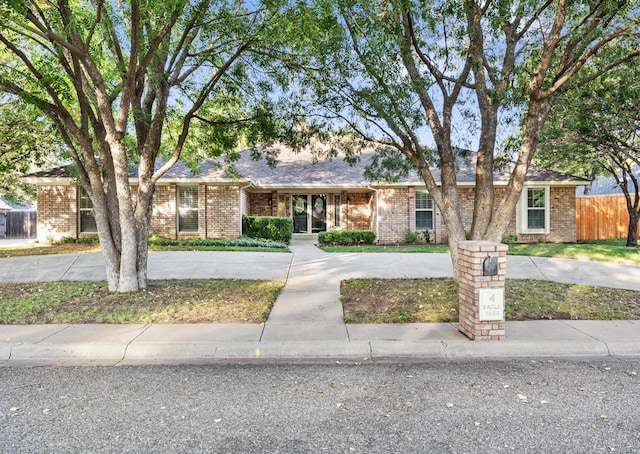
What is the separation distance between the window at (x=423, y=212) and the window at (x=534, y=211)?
12.5ft

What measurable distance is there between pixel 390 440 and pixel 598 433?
5.13ft

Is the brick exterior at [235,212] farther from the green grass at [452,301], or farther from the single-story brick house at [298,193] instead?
the green grass at [452,301]

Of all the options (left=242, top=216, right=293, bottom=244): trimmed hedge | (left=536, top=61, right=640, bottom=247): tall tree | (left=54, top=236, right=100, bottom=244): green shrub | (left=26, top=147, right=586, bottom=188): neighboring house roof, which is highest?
(left=536, top=61, right=640, bottom=247): tall tree

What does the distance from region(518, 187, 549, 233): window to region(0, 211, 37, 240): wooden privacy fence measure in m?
29.6

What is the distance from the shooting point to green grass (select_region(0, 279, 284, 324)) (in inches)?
223

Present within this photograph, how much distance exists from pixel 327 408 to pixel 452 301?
3.84 meters

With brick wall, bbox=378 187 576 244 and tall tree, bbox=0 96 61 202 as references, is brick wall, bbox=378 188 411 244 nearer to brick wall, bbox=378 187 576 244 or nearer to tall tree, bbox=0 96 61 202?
brick wall, bbox=378 187 576 244

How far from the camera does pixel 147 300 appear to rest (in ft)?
21.4

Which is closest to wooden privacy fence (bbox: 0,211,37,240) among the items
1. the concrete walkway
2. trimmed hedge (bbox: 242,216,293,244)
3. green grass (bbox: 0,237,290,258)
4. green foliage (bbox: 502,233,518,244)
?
green grass (bbox: 0,237,290,258)

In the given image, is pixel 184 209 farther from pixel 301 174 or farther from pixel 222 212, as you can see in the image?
pixel 301 174

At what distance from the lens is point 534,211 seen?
16.3 metres

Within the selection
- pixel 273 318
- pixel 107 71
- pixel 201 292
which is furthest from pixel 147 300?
pixel 107 71

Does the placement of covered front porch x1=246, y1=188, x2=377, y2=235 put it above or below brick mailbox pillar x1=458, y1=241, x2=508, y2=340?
above

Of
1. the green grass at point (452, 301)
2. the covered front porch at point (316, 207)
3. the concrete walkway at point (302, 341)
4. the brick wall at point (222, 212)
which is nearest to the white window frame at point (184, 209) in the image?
the brick wall at point (222, 212)
